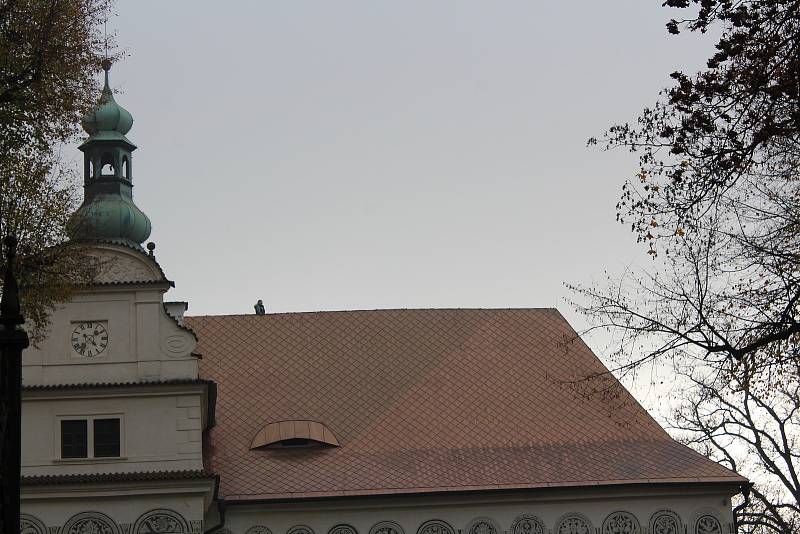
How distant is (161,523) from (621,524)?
1020 cm

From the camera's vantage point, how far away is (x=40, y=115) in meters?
19.8

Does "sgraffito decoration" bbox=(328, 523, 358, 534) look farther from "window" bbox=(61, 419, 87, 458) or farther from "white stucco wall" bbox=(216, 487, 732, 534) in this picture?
"window" bbox=(61, 419, 87, 458)

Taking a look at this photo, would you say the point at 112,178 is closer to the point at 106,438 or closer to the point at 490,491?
the point at 106,438

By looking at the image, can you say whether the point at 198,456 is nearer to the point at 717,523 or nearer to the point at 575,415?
the point at 575,415

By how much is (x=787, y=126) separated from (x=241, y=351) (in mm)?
24408

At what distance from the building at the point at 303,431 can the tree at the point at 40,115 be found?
8546 mm

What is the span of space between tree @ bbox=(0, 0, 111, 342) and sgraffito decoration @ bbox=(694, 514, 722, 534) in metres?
17.3

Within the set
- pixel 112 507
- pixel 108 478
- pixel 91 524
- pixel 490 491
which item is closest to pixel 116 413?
pixel 108 478

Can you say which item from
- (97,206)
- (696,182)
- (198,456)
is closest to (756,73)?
(696,182)

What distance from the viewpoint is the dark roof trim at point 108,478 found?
3014 centimetres

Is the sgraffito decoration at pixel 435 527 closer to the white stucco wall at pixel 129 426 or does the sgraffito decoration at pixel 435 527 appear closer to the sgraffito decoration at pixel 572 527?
the sgraffito decoration at pixel 572 527

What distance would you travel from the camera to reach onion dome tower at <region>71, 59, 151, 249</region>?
1371 inches

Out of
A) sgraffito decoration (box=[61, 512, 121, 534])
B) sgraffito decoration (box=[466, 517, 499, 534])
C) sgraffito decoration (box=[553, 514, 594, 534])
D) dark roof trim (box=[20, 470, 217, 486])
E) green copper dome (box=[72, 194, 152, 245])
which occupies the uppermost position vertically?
green copper dome (box=[72, 194, 152, 245])

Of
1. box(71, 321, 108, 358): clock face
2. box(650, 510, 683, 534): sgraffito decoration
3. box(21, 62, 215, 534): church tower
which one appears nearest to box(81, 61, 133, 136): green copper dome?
box(21, 62, 215, 534): church tower
